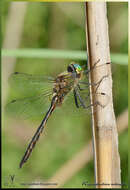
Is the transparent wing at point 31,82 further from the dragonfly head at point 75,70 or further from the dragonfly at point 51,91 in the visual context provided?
the dragonfly head at point 75,70

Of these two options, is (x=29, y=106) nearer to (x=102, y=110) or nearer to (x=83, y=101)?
(x=83, y=101)

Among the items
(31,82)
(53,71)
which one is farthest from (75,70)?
(53,71)

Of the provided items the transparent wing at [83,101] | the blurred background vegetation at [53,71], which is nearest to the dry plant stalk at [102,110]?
the transparent wing at [83,101]

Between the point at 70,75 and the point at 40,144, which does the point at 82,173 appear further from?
the point at 70,75

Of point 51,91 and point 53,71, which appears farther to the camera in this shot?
point 53,71

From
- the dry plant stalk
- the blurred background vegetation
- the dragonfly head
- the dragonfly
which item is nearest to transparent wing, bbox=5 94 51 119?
the dragonfly
